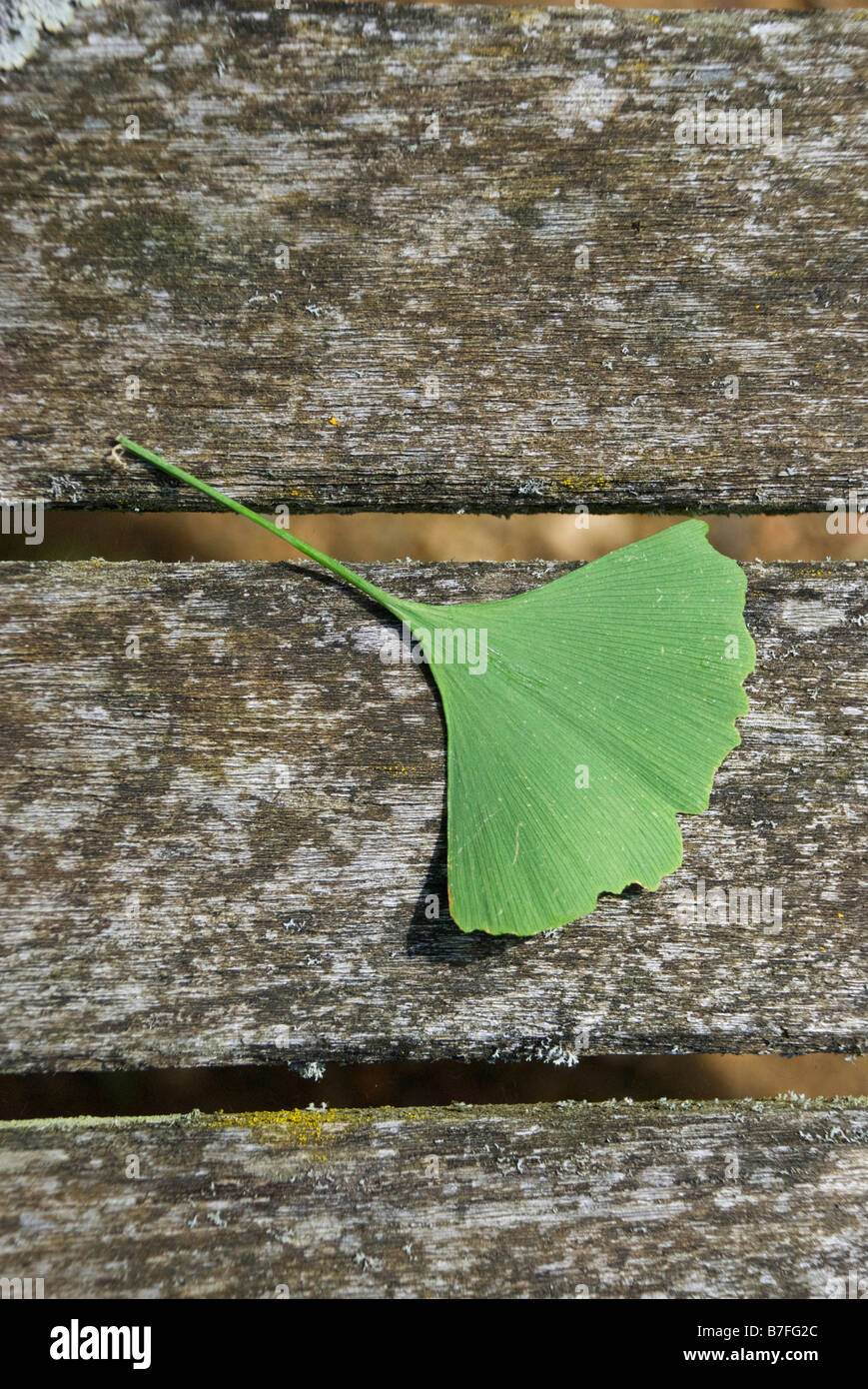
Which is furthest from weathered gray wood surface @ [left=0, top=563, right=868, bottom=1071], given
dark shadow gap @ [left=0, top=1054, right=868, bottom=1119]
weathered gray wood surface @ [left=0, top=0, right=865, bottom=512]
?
dark shadow gap @ [left=0, top=1054, right=868, bottom=1119]

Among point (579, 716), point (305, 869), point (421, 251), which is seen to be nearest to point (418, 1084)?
point (305, 869)

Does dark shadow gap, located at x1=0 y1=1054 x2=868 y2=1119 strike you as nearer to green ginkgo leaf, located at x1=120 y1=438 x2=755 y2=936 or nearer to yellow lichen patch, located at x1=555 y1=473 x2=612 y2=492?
green ginkgo leaf, located at x1=120 y1=438 x2=755 y2=936

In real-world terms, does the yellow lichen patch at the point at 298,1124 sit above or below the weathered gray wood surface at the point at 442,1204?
above

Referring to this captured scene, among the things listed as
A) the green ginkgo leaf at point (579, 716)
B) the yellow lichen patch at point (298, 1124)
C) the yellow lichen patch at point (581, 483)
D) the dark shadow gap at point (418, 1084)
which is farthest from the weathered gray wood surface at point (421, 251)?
the dark shadow gap at point (418, 1084)

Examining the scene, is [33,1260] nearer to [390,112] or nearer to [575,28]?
[390,112]

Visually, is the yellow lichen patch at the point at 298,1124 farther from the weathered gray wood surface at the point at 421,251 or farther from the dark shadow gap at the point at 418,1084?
the weathered gray wood surface at the point at 421,251
